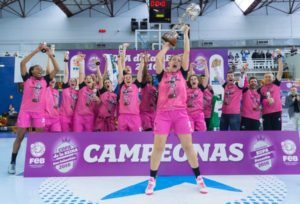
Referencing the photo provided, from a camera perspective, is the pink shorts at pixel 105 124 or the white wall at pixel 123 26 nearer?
the pink shorts at pixel 105 124

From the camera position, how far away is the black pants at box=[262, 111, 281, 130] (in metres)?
5.29

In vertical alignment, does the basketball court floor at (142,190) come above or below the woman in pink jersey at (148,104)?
below

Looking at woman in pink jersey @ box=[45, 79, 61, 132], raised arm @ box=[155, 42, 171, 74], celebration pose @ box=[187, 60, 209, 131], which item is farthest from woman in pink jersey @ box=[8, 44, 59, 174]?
celebration pose @ box=[187, 60, 209, 131]

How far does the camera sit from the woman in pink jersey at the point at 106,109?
5.16 metres

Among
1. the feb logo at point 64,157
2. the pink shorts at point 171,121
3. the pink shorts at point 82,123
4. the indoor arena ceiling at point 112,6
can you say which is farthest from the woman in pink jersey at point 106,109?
the indoor arena ceiling at point 112,6

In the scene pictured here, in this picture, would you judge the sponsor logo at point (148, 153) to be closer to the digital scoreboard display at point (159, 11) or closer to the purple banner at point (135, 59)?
the purple banner at point (135, 59)

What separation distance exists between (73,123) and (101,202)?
1941 millimetres

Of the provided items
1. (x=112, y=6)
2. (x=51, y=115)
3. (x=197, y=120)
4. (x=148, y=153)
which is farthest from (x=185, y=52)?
(x=112, y=6)

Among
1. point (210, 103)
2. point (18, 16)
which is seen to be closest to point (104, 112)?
point (210, 103)

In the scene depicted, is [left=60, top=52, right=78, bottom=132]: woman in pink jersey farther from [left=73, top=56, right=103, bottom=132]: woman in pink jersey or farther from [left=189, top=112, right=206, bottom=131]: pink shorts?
[left=189, top=112, right=206, bottom=131]: pink shorts

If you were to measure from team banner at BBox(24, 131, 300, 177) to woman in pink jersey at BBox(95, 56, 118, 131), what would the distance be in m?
0.62

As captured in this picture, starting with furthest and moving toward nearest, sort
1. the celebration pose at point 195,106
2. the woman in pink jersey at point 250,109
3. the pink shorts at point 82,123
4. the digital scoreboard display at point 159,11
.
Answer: the digital scoreboard display at point 159,11 < the woman in pink jersey at point 250,109 < the pink shorts at point 82,123 < the celebration pose at point 195,106

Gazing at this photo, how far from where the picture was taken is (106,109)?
5152 millimetres

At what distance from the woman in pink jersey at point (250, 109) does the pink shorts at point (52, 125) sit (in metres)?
3.04
